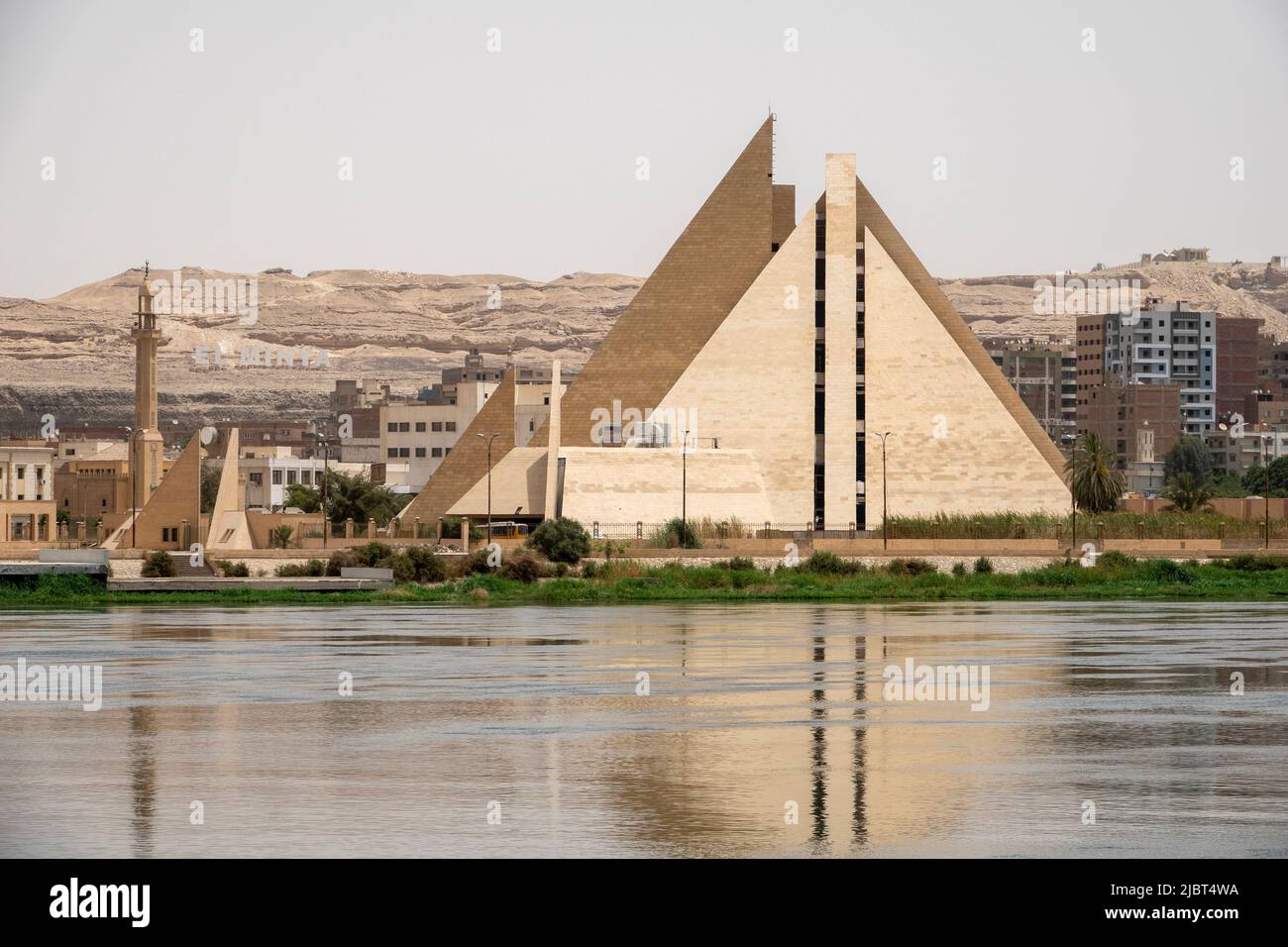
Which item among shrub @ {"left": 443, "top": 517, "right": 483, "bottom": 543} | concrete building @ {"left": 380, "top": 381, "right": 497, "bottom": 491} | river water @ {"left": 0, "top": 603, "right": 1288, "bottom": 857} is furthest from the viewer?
concrete building @ {"left": 380, "top": 381, "right": 497, "bottom": 491}

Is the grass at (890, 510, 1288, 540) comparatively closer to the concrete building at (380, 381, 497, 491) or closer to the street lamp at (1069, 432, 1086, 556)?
the street lamp at (1069, 432, 1086, 556)

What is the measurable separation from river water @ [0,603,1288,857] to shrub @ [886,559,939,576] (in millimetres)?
24005

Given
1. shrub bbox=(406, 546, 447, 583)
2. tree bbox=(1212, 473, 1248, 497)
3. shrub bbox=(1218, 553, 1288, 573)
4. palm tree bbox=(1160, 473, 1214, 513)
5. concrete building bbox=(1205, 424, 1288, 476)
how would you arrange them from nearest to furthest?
1. shrub bbox=(406, 546, 447, 583)
2. shrub bbox=(1218, 553, 1288, 573)
3. palm tree bbox=(1160, 473, 1214, 513)
4. tree bbox=(1212, 473, 1248, 497)
5. concrete building bbox=(1205, 424, 1288, 476)

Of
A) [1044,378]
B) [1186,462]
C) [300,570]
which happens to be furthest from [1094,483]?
[1044,378]

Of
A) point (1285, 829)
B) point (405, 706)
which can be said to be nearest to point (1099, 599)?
point (405, 706)

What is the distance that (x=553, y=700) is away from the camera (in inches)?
1030

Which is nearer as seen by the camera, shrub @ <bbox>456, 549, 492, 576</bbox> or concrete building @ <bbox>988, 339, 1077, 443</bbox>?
shrub @ <bbox>456, 549, 492, 576</bbox>

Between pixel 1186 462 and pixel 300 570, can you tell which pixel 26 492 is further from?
pixel 1186 462

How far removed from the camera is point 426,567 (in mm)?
59375

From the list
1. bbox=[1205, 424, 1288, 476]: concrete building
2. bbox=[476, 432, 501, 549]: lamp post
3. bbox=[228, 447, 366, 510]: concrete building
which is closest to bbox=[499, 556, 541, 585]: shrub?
bbox=[476, 432, 501, 549]: lamp post

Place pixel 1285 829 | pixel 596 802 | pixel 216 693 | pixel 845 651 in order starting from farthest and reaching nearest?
pixel 845 651 < pixel 216 693 < pixel 596 802 < pixel 1285 829

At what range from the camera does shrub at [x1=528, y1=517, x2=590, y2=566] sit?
202ft
